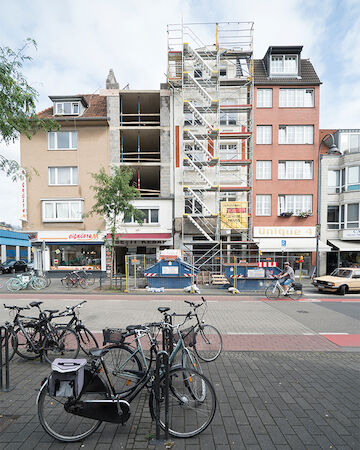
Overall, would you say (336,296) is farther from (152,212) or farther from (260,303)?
(152,212)

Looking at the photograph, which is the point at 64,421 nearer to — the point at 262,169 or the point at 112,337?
the point at 112,337

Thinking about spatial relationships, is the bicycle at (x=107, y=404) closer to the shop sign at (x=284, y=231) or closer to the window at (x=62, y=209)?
the shop sign at (x=284, y=231)

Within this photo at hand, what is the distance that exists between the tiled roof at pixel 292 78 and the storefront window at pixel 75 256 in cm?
1896

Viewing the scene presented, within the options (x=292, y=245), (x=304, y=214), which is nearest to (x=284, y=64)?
(x=304, y=214)

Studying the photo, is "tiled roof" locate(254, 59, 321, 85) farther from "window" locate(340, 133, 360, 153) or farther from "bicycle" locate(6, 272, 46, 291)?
"bicycle" locate(6, 272, 46, 291)

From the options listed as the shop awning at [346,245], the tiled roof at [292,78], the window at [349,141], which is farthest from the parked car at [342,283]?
the tiled roof at [292,78]

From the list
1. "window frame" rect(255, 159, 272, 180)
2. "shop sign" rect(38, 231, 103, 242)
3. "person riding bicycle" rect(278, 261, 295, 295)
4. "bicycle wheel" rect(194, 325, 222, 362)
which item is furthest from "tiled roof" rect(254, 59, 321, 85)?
"bicycle wheel" rect(194, 325, 222, 362)

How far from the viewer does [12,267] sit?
2491cm

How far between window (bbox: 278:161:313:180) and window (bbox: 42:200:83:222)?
16.7 m

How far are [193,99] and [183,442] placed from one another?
2115 cm

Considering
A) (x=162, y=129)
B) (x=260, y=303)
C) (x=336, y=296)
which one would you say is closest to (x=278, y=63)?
(x=162, y=129)

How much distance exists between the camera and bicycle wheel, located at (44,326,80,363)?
470 cm

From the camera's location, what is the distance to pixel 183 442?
2.74m

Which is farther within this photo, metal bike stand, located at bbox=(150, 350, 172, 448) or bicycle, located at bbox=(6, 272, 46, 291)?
bicycle, located at bbox=(6, 272, 46, 291)
